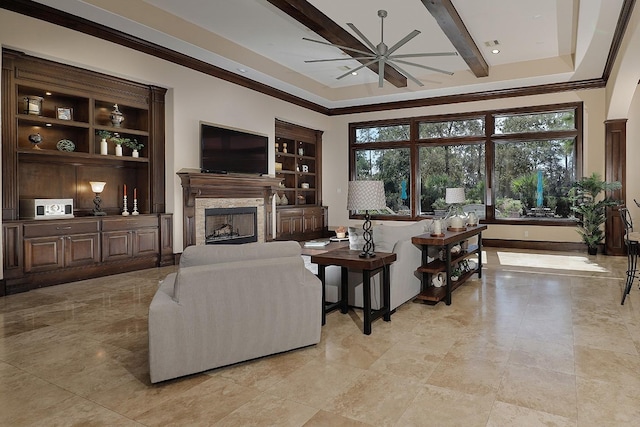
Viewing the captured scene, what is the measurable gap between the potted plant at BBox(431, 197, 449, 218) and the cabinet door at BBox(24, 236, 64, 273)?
24.1 feet

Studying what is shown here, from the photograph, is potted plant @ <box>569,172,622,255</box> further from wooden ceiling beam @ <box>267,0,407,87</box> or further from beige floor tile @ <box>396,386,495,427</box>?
beige floor tile @ <box>396,386,495,427</box>

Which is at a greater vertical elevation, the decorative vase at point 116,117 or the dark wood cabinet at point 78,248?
the decorative vase at point 116,117

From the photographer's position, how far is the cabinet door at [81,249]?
16.8 feet

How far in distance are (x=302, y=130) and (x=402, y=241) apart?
659 cm

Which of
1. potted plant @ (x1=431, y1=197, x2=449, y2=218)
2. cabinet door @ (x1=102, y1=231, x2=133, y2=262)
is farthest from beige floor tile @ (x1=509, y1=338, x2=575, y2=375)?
potted plant @ (x1=431, y1=197, x2=449, y2=218)

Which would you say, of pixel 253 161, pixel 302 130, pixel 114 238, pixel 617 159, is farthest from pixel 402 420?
pixel 302 130

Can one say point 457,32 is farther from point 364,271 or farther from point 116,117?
point 116,117

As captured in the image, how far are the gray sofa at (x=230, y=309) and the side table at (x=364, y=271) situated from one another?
0.47m

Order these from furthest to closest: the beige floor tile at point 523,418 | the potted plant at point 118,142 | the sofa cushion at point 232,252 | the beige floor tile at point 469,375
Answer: the potted plant at point 118,142
the sofa cushion at point 232,252
the beige floor tile at point 469,375
the beige floor tile at point 523,418

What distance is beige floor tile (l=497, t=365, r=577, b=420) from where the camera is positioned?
2143mm

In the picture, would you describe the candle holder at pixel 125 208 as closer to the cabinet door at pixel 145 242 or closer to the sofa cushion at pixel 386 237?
the cabinet door at pixel 145 242

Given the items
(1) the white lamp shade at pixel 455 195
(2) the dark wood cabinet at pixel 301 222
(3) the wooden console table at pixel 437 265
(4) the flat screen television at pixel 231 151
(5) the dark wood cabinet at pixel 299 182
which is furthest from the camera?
(5) the dark wood cabinet at pixel 299 182


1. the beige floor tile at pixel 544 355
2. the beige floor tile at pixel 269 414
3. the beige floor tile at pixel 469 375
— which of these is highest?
the beige floor tile at pixel 544 355

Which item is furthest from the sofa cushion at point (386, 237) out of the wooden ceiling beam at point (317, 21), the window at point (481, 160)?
the window at point (481, 160)
